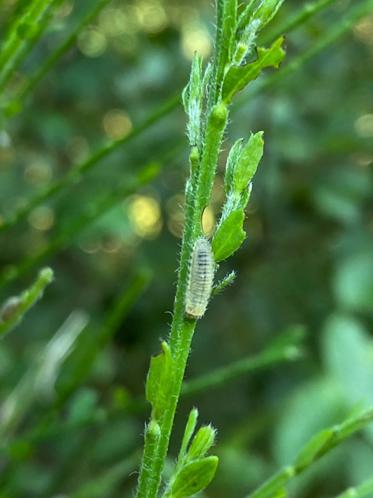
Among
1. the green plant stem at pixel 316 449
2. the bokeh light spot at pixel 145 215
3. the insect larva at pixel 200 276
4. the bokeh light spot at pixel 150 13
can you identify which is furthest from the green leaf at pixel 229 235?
the bokeh light spot at pixel 150 13

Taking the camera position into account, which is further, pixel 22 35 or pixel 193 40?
pixel 193 40

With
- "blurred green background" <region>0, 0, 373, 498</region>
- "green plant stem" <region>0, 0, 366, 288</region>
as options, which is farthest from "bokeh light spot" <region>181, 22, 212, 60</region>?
"green plant stem" <region>0, 0, 366, 288</region>

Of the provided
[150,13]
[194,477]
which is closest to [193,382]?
[194,477]

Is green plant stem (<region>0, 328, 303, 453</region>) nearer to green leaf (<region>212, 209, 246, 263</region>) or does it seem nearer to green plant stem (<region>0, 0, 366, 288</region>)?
green plant stem (<region>0, 0, 366, 288</region>)

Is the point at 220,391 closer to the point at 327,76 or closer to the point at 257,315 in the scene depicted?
the point at 257,315

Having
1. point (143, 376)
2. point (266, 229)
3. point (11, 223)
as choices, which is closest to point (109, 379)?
point (143, 376)

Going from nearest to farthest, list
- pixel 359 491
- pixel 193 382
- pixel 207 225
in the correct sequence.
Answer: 1. pixel 359 491
2. pixel 193 382
3. pixel 207 225

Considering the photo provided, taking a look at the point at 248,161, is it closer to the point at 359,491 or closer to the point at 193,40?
the point at 359,491
